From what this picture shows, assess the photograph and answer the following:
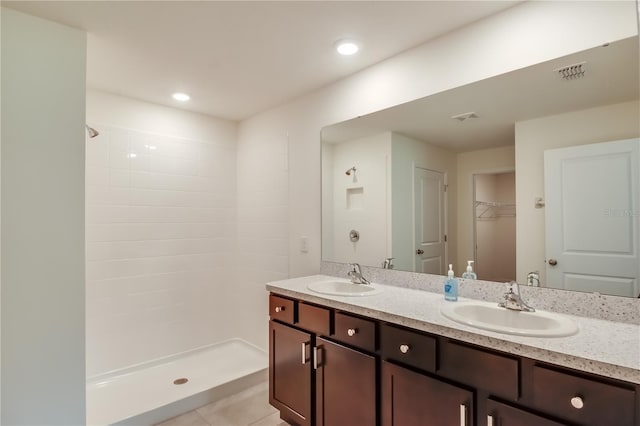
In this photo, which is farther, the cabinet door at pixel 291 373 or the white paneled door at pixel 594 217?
the cabinet door at pixel 291 373

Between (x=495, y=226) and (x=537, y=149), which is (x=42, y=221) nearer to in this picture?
(x=495, y=226)

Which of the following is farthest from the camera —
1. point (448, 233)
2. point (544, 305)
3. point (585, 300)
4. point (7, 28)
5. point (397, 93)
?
point (397, 93)

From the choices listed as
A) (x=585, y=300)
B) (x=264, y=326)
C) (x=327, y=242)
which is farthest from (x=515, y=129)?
(x=264, y=326)

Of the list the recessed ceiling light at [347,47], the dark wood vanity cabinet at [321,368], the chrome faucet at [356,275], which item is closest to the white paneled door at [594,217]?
the dark wood vanity cabinet at [321,368]

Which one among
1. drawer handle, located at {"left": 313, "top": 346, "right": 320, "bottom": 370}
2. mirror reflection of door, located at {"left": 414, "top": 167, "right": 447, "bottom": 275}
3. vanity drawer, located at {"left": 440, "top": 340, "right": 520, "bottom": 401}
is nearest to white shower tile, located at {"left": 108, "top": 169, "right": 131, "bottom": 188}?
drawer handle, located at {"left": 313, "top": 346, "right": 320, "bottom": 370}

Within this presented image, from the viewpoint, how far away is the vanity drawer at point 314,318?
71.1 inches

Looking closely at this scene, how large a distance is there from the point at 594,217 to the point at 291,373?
5.83ft

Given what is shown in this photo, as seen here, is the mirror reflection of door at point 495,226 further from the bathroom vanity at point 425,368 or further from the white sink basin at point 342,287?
the white sink basin at point 342,287

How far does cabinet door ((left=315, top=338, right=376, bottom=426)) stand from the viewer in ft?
5.21

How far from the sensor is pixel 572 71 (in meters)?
1.49

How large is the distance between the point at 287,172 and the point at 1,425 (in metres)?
2.31

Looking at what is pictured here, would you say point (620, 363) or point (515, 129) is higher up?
point (515, 129)

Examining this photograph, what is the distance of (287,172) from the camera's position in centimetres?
295

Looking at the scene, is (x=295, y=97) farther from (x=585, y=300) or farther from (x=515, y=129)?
(x=585, y=300)
